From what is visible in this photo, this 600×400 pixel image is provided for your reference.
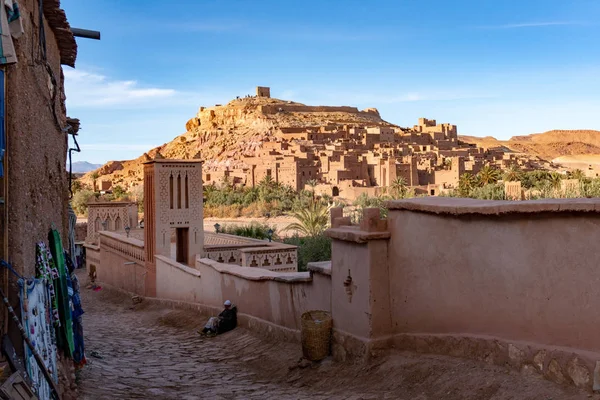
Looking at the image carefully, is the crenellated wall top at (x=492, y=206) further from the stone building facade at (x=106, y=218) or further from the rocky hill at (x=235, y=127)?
the rocky hill at (x=235, y=127)

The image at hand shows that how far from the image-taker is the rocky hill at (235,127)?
271 ft

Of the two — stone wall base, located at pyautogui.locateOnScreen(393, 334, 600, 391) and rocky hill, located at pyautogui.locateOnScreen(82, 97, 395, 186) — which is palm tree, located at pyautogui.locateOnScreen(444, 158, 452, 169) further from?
stone wall base, located at pyautogui.locateOnScreen(393, 334, 600, 391)

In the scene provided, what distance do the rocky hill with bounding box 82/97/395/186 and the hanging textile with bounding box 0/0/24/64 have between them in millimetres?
71323

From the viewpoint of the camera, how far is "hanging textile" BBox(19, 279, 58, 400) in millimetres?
4258

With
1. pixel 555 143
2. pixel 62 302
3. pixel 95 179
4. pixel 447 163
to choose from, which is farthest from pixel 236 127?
pixel 62 302

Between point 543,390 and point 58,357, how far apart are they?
155 inches

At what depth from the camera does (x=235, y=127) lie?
9425 centimetres

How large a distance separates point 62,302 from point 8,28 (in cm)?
278

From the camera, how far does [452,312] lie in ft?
18.3

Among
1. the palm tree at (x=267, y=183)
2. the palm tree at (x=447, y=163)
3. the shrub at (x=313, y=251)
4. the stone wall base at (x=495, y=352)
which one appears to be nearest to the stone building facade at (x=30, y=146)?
the stone wall base at (x=495, y=352)

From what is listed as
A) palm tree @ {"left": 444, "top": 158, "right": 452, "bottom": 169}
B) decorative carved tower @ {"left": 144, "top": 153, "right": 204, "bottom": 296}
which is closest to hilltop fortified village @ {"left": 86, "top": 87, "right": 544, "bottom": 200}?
palm tree @ {"left": 444, "top": 158, "right": 452, "bottom": 169}

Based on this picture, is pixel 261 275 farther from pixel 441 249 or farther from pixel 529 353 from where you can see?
pixel 529 353

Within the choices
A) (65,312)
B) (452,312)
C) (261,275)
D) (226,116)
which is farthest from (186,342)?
(226,116)

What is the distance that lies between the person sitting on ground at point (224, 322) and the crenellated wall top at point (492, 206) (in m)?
4.20
